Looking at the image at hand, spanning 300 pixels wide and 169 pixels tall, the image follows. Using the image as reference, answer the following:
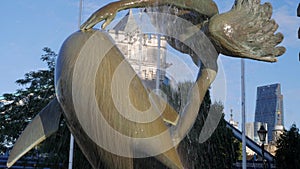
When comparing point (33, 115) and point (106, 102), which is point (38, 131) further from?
point (33, 115)

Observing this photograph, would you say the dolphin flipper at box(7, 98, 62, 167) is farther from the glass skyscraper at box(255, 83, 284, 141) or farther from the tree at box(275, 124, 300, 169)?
the glass skyscraper at box(255, 83, 284, 141)

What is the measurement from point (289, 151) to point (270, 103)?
94.0 m

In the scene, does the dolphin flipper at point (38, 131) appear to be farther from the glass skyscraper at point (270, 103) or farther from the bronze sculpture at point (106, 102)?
the glass skyscraper at point (270, 103)

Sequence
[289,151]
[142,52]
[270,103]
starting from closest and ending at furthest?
1. [142,52]
2. [289,151]
3. [270,103]

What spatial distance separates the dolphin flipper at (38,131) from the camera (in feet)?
16.1

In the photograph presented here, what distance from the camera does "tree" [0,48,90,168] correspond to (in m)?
16.4

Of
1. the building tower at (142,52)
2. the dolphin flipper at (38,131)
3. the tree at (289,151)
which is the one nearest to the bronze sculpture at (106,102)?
the dolphin flipper at (38,131)

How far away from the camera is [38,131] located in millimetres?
4938

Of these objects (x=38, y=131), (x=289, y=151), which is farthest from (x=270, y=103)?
(x=38, y=131)

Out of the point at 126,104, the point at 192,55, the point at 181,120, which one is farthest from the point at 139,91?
the point at 192,55

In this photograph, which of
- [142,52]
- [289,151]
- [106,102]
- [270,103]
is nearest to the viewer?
[106,102]

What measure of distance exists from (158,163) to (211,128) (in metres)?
2.27

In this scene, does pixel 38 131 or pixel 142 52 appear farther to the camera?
pixel 142 52

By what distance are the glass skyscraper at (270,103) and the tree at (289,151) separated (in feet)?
267
